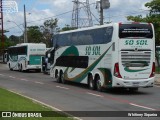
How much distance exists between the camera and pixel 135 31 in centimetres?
A: 2097

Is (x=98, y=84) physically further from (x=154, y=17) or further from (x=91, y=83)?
(x=154, y=17)

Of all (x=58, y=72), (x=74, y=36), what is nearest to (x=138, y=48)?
(x=74, y=36)

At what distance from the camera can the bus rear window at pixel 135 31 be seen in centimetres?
2080

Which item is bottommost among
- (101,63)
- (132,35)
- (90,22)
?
(101,63)

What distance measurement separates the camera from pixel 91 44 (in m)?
23.7

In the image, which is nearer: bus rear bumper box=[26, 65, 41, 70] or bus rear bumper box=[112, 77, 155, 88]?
bus rear bumper box=[112, 77, 155, 88]

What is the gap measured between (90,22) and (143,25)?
47.4m

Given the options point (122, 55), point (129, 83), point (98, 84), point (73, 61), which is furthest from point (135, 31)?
point (73, 61)

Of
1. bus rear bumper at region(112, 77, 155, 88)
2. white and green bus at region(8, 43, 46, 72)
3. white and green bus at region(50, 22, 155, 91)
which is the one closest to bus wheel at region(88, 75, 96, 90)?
white and green bus at region(50, 22, 155, 91)

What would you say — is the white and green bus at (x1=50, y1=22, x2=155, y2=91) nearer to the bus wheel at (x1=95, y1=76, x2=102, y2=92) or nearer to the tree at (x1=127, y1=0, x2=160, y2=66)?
the bus wheel at (x1=95, y1=76, x2=102, y2=92)

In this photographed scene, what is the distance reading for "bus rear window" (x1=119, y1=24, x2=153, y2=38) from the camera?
68.2ft

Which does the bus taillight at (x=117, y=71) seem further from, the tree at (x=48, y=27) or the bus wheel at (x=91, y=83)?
the tree at (x=48, y=27)

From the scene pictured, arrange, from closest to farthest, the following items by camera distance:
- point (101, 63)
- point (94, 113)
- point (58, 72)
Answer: point (94, 113), point (101, 63), point (58, 72)

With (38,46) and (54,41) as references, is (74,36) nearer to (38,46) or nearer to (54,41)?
(54,41)
